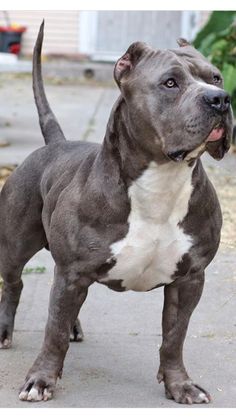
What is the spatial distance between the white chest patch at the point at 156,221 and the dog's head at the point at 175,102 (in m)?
0.16

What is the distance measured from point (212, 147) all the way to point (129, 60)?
0.59 m

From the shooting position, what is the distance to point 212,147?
4.39 meters

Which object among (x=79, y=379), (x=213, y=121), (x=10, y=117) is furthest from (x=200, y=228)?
(x=10, y=117)

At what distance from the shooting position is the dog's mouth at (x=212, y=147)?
428 cm

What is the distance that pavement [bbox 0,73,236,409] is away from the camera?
4.95 metres

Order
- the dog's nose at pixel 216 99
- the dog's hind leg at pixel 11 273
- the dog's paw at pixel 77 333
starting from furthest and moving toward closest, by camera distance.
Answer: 1. the dog's paw at pixel 77 333
2. the dog's hind leg at pixel 11 273
3. the dog's nose at pixel 216 99

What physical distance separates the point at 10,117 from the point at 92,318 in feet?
22.2

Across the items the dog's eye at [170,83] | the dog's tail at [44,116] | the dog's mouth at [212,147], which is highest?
the dog's eye at [170,83]

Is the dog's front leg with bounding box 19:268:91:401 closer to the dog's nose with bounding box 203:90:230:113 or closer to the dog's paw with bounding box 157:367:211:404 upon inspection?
the dog's paw with bounding box 157:367:211:404

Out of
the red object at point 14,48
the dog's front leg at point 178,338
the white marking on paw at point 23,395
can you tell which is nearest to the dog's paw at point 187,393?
the dog's front leg at point 178,338

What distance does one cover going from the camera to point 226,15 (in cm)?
1107

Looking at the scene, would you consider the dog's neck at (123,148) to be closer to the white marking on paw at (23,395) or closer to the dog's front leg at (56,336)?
the dog's front leg at (56,336)

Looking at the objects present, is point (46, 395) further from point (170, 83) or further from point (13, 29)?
point (13, 29)

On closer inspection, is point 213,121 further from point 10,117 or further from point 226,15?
point 10,117
